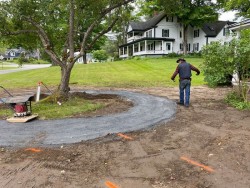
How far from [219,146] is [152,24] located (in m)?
44.9

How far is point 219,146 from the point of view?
18.6 feet

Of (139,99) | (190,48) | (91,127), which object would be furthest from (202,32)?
(91,127)

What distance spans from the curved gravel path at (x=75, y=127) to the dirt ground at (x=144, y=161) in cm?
39

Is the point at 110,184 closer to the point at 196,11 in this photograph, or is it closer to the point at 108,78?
the point at 108,78

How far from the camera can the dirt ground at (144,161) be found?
419cm

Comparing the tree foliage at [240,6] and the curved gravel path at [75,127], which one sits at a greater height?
the tree foliage at [240,6]

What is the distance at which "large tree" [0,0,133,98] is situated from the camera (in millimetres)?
10523

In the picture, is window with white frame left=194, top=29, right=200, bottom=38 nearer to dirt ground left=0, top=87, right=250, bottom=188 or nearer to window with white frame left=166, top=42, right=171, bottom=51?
window with white frame left=166, top=42, right=171, bottom=51

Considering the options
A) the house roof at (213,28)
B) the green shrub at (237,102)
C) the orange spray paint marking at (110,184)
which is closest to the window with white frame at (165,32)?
the house roof at (213,28)

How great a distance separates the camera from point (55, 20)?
12.2 m

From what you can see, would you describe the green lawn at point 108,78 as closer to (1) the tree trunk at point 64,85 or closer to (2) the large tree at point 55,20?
(2) the large tree at point 55,20

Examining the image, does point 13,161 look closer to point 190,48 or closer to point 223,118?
point 223,118

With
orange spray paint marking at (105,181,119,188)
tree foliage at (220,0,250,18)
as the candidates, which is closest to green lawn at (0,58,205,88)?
orange spray paint marking at (105,181,119,188)

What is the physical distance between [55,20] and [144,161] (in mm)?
9291
